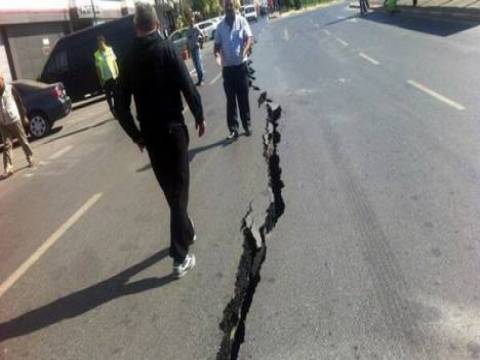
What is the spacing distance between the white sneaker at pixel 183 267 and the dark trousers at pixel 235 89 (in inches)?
173

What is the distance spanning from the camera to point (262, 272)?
455 cm

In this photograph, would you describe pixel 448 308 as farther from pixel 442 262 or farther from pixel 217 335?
pixel 217 335

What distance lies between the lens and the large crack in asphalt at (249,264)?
12.3 feet

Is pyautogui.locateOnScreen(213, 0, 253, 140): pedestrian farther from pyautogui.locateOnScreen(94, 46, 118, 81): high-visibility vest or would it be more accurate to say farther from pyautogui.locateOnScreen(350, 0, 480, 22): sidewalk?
pyautogui.locateOnScreen(350, 0, 480, 22): sidewalk

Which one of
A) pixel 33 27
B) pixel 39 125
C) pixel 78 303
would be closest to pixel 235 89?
pixel 78 303

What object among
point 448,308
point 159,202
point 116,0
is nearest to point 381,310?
point 448,308

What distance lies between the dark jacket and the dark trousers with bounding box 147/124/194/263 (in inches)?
2.8

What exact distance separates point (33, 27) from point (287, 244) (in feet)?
84.0

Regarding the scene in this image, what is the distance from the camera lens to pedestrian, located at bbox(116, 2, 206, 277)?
181 inches

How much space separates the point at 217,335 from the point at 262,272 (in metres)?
0.85

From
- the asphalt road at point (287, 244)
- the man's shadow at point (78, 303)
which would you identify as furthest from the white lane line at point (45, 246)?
the man's shadow at point (78, 303)

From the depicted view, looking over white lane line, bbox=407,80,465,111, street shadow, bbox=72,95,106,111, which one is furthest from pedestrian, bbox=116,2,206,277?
street shadow, bbox=72,95,106,111

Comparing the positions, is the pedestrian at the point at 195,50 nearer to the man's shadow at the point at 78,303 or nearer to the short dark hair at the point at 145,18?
the short dark hair at the point at 145,18

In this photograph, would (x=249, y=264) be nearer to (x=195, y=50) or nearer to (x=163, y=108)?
(x=163, y=108)
